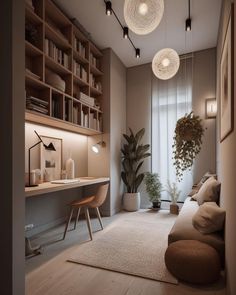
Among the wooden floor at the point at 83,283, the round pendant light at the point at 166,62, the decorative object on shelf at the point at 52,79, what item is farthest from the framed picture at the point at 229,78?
the decorative object on shelf at the point at 52,79

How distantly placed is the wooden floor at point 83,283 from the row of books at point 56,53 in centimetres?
261

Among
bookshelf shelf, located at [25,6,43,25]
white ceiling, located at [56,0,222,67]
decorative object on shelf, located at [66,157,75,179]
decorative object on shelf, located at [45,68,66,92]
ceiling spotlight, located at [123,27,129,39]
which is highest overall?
white ceiling, located at [56,0,222,67]

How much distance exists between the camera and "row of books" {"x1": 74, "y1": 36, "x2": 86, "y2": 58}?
345 centimetres

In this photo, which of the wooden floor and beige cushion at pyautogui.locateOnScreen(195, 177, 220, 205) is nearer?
the wooden floor

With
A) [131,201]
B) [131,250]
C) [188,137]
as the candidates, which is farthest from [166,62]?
[131,201]

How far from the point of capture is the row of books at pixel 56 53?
2843mm

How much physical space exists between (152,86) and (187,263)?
3871mm

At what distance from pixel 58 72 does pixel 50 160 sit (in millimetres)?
1400

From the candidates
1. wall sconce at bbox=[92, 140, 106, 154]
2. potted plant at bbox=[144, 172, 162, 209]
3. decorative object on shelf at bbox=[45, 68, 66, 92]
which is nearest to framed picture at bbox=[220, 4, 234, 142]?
decorative object on shelf at bbox=[45, 68, 66, 92]

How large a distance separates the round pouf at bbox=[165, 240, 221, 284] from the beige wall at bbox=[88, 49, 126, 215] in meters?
2.36

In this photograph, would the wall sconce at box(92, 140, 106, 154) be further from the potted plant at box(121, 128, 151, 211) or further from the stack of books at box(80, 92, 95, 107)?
the stack of books at box(80, 92, 95, 107)

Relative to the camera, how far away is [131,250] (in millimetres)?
2473

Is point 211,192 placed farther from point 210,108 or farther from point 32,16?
point 32,16

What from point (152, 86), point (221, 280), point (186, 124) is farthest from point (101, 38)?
point (221, 280)
